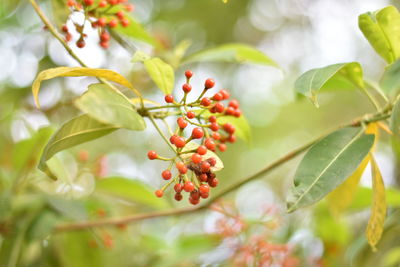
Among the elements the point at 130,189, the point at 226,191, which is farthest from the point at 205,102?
the point at 130,189

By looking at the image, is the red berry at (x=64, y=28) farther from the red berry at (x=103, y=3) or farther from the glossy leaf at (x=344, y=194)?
the glossy leaf at (x=344, y=194)

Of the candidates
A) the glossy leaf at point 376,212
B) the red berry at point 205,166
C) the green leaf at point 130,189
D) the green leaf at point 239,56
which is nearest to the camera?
the red berry at point 205,166

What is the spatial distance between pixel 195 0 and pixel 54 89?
1.91m

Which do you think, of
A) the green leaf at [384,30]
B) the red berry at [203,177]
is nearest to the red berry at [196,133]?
the red berry at [203,177]

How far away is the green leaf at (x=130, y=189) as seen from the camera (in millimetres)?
2281

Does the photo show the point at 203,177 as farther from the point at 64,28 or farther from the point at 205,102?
the point at 64,28

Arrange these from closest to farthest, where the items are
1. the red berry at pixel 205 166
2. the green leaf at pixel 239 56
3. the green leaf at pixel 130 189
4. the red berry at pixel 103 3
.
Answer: the red berry at pixel 205 166 → the red berry at pixel 103 3 → the green leaf at pixel 239 56 → the green leaf at pixel 130 189

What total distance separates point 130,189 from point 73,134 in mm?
1106

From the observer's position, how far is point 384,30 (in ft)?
4.76

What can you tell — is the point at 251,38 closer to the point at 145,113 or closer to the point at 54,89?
the point at 54,89

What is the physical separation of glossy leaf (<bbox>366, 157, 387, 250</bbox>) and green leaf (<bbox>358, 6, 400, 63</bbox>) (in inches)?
14.3

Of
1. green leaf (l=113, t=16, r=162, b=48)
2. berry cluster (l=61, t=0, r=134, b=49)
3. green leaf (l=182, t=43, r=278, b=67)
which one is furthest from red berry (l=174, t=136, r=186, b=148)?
green leaf (l=113, t=16, r=162, b=48)

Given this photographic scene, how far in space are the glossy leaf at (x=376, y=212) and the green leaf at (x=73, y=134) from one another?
0.82 m

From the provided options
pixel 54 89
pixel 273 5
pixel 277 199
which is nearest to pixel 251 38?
pixel 273 5
